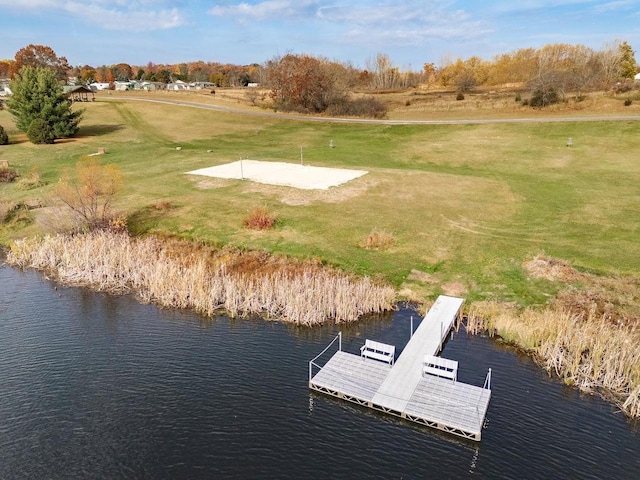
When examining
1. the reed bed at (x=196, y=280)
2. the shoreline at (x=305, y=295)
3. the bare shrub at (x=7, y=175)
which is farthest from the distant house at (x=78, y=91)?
the shoreline at (x=305, y=295)

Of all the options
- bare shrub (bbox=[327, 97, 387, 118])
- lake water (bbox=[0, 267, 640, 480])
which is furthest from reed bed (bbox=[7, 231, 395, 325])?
bare shrub (bbox=[327, 97, 387, 118])

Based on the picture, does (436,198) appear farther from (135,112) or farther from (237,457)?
(135,112)

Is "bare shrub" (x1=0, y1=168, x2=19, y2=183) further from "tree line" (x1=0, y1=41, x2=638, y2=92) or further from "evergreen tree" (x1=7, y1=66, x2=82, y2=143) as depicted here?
"tree line" (x1=0, y1=41, x2=638, y2=92)

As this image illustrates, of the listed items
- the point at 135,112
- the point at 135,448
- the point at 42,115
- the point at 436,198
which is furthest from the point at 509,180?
the point at 135,112

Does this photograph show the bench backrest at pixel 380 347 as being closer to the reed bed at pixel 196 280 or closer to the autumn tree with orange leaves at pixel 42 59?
the reed bed at pixel 196 280

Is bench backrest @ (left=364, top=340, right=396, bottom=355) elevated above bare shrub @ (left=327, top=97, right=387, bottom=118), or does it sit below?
below

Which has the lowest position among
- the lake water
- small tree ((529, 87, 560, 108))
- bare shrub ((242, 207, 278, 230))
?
the lake water
